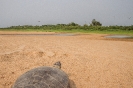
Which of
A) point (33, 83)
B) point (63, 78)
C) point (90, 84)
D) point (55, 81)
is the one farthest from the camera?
point (90, 84)

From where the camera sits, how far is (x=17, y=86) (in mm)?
3064

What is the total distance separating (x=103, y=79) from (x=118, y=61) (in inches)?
89.8

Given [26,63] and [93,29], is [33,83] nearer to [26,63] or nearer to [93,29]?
[26,63]

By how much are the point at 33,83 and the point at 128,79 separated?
3523mm

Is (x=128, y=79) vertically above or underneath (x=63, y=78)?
underneath

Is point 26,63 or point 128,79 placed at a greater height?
point 26,63

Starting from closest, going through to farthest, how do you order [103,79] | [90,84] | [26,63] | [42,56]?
[90,84] → [103,79] → [26,63] → [42,56]

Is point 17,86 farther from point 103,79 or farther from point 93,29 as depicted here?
point 93,29

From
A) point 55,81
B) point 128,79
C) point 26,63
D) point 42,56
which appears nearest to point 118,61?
point 128,79

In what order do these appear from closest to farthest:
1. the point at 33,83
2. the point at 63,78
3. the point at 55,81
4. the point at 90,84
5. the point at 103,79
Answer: the point at 33,83, the point at 55,81, the point at 63,78, the point at 90,84, the point at 103,79

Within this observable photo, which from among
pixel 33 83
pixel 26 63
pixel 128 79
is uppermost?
pixel 33 83

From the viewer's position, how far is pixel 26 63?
599 cm

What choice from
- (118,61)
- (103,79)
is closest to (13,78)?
(103,79)

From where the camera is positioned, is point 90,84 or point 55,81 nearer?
point 55,81
